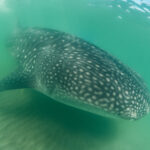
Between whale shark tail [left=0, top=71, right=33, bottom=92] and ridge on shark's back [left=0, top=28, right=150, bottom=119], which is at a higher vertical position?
ridge on shark's back [left=0, top=28, right=150, bottom=119]

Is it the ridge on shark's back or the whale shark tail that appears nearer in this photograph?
the ridge on shark's back

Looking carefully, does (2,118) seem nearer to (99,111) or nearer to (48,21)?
(99,111)

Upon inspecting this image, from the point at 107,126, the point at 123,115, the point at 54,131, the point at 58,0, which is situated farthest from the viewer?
the point at 58,0

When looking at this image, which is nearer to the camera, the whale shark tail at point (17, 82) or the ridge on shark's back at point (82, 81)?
the ridge on shark's back at point (82, 81)

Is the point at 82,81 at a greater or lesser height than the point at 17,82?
greater

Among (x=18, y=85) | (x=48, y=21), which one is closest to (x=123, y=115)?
(x=18, y=85)

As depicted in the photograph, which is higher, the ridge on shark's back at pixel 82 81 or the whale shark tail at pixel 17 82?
the ridge on shark's back at pixel 82 81
